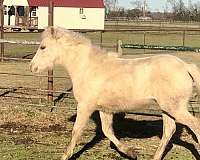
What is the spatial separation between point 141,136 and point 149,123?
93cm

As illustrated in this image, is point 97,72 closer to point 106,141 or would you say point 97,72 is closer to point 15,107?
point 106,141

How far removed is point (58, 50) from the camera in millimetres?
6336

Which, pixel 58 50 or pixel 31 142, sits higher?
pixel 58 50

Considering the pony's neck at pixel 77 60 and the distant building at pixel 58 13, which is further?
the distant building at pixel 58 13

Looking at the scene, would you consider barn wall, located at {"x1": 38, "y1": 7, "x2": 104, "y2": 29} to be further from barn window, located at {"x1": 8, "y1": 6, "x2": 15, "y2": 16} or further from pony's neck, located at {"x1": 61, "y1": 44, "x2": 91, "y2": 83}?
pony's neck, located at {"x1": 61, "y1": 44, "x2": 91, "y2": 83}

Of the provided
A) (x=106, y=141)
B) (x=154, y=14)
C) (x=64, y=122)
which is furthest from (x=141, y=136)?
(x=154, y=14)

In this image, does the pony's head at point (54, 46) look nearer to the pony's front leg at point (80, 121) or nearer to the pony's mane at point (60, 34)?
the pony's mane at point (60, 34)

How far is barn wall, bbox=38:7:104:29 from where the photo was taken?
54438 millimetres

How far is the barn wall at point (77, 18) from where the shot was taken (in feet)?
179

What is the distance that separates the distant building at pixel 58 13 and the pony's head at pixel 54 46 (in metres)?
44.6

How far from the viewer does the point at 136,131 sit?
805 cm

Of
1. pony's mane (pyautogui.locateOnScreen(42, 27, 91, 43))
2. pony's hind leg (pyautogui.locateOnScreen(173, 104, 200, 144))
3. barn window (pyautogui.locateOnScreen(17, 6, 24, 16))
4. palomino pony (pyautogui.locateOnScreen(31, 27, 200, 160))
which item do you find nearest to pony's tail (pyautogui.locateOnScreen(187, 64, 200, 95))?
palomino pony (pyautogui.locateOnScreen(31, 27, 200, 160))

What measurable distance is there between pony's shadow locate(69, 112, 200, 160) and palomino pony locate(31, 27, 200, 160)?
822mm

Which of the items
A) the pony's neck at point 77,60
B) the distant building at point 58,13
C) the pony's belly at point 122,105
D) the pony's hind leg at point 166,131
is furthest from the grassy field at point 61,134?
the distant building at point 58,13
